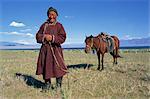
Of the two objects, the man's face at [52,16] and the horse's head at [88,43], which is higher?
the man's face at [52,16]

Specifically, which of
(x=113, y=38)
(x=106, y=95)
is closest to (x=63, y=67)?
(x=106, y=95)

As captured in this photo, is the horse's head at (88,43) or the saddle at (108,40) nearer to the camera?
the horse's head at (88,43)

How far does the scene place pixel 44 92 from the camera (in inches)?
346

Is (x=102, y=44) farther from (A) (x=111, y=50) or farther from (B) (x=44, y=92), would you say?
(B) (x=44, y=92)

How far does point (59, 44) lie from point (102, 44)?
6.36 meters

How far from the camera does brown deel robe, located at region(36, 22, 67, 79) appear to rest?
8.74m

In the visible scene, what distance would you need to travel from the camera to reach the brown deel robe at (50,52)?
874cm

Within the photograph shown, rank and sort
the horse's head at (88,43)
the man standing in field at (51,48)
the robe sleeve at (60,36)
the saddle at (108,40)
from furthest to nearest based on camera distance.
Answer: the saddle at (108,40)
the horse's head at (88,43)
the man standing in field at (51,48)
the robe sleeve at (60,36)

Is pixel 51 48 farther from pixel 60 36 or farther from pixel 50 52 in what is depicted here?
pixel 60 36

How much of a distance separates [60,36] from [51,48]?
1.35 feet

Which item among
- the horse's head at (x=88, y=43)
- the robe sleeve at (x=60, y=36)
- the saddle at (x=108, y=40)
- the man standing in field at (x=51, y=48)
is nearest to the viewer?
the robe sleeve at (x=60, y=36)

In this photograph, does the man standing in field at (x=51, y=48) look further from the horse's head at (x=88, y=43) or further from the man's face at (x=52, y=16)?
the horse's head at (x=88, y=43)

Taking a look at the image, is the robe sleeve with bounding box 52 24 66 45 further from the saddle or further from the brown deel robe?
the saddle

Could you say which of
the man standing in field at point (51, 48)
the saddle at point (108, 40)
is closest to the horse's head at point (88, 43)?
the saddle at point (108, 40)
